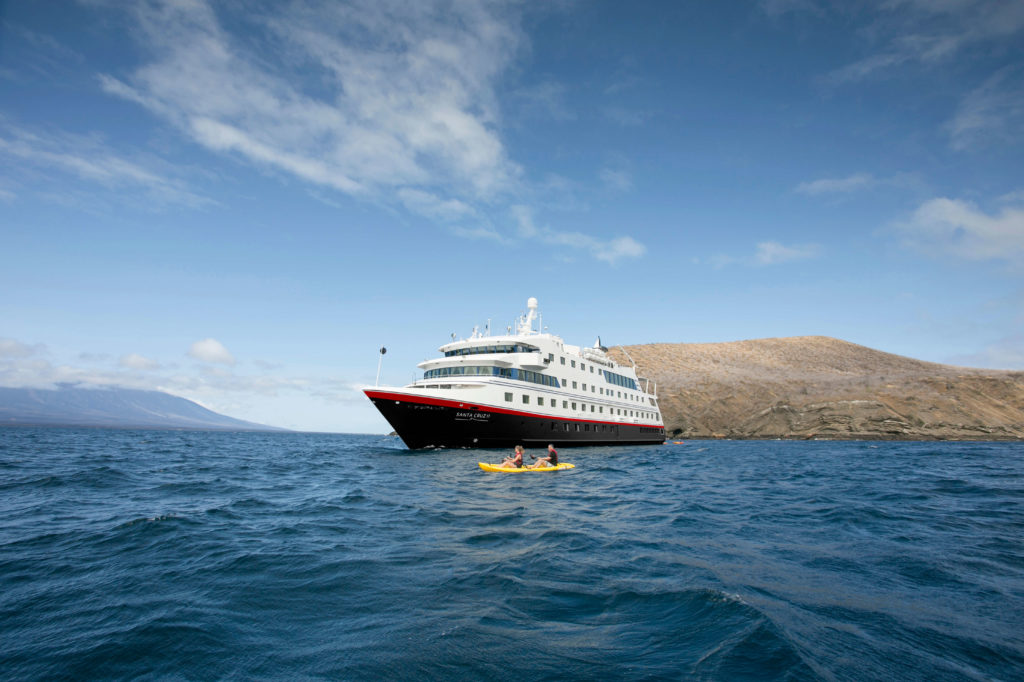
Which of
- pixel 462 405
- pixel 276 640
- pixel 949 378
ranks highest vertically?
pixel 949 378

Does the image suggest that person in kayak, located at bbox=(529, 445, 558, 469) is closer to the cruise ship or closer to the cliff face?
the cruise ship

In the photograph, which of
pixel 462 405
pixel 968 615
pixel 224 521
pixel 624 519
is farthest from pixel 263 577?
pixel 462 405

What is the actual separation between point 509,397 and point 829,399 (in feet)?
209

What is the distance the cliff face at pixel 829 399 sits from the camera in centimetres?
6650

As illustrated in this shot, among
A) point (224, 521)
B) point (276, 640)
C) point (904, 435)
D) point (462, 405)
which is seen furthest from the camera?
point (904, 435)

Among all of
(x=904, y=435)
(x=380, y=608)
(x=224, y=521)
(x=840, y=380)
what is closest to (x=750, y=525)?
(x=380, y=608)

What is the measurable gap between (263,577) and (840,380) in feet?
319

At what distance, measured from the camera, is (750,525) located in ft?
39.2

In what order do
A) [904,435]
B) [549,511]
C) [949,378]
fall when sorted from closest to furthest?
1. [549,511]
2. [904,435]
3. [949,378]

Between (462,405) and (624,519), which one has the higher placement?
(462,405)

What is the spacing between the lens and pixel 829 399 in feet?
237

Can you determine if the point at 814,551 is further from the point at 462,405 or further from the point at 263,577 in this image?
the point at 462,405

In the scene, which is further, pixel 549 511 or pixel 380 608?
pixel 549 511

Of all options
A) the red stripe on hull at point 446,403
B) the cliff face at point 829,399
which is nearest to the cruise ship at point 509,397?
the red stripe on hull at point 446,403
